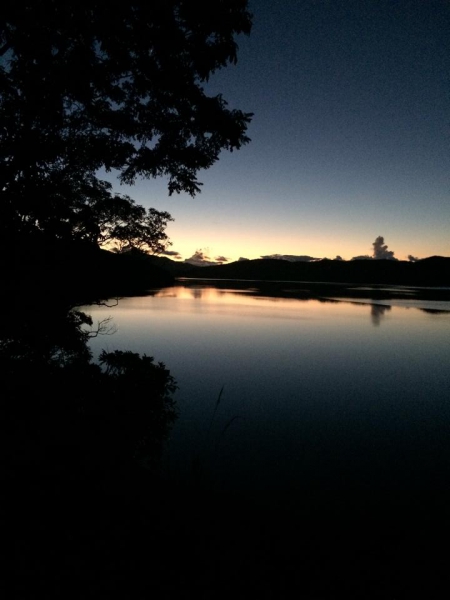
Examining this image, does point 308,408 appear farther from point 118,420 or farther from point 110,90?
point 110,90

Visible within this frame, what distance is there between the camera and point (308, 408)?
40.4ft

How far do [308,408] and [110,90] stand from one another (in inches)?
508

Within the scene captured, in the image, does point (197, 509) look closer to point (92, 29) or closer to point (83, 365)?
point (83, 365)

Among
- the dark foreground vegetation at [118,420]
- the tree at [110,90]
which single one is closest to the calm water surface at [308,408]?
the dark foreground vegetation at [118,420]

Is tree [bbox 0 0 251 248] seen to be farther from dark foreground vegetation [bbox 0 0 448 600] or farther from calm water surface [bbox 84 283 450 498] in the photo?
calm water surface [bbox 84 283 450 498]

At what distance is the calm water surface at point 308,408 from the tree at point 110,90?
23.5 ft

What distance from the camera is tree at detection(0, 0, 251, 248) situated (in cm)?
600

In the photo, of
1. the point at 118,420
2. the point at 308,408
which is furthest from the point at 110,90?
the point at 308,408

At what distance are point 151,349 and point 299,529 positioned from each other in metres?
19.4

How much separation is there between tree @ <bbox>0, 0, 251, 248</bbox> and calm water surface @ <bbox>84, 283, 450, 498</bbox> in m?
7.15

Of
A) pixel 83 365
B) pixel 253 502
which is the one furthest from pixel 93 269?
pixel 253 502

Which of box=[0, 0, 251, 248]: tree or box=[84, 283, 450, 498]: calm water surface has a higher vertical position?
box=[0, 0, 251, 248]: tree

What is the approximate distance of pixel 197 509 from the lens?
5238mm

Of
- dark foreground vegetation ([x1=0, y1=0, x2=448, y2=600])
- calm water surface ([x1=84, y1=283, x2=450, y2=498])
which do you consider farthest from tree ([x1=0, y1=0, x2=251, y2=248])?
calm water surface ([x1=84, y1=283, x2=450, y2=498])
